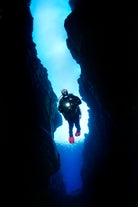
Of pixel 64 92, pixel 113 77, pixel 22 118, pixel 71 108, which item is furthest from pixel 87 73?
pixel 22 118

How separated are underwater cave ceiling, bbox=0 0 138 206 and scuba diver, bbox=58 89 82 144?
2941mm

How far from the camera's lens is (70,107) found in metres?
15.3

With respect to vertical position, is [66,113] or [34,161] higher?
[66,113]

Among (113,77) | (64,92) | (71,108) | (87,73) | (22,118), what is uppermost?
(87,73)

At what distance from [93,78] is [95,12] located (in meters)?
5.12

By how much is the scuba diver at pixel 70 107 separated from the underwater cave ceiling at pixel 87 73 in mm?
2941

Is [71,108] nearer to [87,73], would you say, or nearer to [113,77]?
[113,77]

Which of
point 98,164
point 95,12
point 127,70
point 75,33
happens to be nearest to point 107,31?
point 95,12

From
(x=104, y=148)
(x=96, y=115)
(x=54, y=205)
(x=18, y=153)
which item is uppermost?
(x=96, y=115)

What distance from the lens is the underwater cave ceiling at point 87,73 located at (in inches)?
606

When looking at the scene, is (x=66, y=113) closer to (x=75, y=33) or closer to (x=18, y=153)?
(x=18, y=153)

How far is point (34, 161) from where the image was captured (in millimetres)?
18812

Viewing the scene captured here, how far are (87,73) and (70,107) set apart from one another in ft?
22.1

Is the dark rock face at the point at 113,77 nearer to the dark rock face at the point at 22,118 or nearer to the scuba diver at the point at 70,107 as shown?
the scuba diver at the point at 70,107
